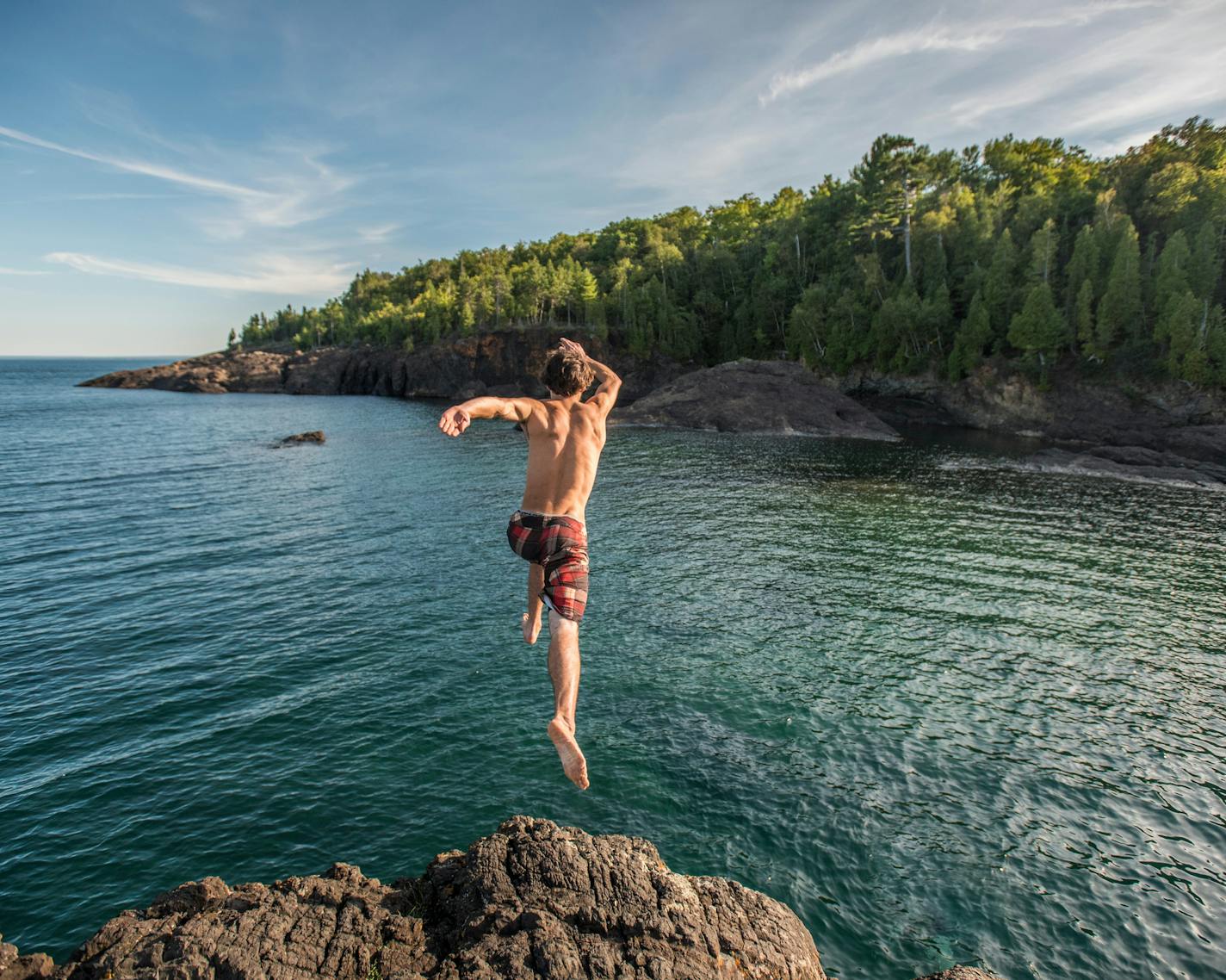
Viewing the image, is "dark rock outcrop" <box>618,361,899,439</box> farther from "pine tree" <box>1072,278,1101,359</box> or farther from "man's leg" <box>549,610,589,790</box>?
"man's leg" <box>549,610,589,790</box>

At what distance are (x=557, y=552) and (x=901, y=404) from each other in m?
73.9

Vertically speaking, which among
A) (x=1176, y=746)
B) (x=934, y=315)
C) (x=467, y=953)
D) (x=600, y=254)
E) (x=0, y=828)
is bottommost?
(x=0, y=828)

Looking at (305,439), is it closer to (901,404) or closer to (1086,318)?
(901,404)

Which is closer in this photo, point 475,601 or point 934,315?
point 475,601

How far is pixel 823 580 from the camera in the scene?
22.9 meters

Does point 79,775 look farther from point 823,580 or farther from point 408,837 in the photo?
point 823,580

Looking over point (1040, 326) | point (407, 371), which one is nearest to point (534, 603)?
point (1040, 326)

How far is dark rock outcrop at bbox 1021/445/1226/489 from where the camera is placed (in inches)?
1574

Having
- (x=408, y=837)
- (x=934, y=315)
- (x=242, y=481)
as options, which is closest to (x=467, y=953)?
(x=408, y=837)

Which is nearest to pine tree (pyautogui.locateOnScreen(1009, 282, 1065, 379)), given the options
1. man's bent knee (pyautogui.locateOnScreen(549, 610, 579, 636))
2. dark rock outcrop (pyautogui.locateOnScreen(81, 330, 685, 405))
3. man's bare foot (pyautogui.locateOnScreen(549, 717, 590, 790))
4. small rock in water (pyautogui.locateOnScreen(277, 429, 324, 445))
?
dark rock outcrop (pyautogui.locateOnScreen(81, 330, 685, 405))

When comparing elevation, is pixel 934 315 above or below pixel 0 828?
above

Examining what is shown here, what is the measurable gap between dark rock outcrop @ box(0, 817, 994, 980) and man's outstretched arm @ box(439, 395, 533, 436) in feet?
15.3

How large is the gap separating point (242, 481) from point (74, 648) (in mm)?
25149

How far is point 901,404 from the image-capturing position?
7112cm
